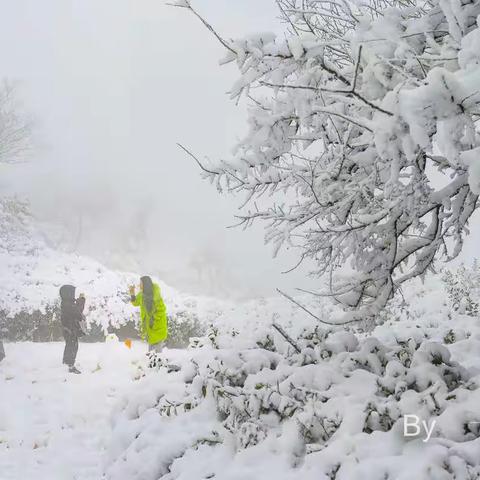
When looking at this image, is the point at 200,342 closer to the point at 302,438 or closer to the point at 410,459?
the point at 302,438

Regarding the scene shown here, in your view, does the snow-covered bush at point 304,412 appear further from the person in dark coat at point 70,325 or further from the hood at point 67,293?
the hood at point 67,293

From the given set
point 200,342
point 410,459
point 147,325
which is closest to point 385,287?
point 410,459

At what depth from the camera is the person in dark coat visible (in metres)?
8.70

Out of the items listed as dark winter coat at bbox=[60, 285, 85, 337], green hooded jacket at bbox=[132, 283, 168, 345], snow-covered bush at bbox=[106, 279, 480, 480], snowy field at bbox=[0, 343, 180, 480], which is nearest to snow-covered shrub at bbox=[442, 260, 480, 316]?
snow-covered bush at bbox=[106, 279, 480, 480]

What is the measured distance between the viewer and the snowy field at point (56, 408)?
15.8 feet

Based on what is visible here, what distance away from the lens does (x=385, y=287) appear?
348cm

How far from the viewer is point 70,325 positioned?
870cm

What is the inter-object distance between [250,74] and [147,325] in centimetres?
657

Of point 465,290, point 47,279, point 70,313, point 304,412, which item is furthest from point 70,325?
point 465,290

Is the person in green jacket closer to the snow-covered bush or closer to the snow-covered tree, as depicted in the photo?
the snow-covered bush

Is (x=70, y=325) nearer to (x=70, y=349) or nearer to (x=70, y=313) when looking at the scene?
(x=70, y=313)

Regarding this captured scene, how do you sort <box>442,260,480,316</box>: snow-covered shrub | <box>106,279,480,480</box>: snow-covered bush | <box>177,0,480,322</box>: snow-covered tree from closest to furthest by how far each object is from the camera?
<box>177,0,480,322</box>: snow-covered tree, <box>106,279,480,480</box>: snow-covered bush, <box>442,260,480,316</box>: snow-covered shrub

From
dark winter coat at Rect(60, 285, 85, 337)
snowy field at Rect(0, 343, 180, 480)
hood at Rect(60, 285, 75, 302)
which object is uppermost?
hood at Rect(60, 285, 75, 302)

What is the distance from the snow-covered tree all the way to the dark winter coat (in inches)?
241
